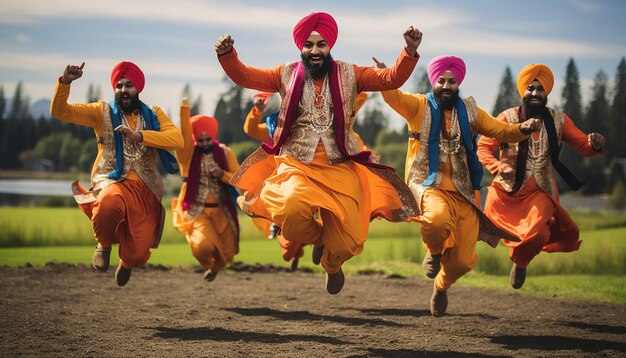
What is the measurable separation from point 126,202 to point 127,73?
1416 mm

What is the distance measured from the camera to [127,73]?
25.6ft

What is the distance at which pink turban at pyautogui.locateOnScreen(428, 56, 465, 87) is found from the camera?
7.29m

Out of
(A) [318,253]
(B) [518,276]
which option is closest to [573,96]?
(B) [518,276]

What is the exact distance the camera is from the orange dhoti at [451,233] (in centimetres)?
696

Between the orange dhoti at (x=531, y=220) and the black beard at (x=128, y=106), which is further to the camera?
the orange dhoti at (x=531, y=220)

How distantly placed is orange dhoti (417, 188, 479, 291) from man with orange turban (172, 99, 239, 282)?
345 cm

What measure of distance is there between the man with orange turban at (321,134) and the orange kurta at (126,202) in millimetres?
1613

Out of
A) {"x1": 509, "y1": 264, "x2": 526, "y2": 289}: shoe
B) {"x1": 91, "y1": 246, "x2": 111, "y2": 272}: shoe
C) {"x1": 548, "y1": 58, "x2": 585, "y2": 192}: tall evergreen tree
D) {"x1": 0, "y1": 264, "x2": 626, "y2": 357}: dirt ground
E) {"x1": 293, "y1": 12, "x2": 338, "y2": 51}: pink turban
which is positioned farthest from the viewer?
{"x1": 548, "y1": 58, "x2": 585, "y2": 192}: tall evergreen tree

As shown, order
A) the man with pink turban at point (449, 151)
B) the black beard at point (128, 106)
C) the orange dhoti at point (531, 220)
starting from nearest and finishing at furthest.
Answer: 1. the man with pink turban at point (449, 151)
2. the black beard at point (128, 106)
3. the orange dhoti at point (531, 220)

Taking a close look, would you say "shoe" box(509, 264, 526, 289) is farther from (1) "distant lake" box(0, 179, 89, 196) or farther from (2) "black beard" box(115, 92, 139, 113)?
(1) "distant lake" box(0, 179, 89, 196)

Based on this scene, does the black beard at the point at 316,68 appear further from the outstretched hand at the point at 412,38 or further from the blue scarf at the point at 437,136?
the blue scarf at the point at 437,136

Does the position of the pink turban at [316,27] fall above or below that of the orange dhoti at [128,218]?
above

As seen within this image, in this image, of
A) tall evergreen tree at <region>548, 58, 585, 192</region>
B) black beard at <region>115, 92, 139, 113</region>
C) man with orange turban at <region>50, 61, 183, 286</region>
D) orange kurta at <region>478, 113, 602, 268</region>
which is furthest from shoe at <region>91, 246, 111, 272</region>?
tall evergreen tree at <region>548, 58, 585, 192</region>

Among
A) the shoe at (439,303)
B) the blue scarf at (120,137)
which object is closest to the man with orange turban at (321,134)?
the shoe at (439,303)
